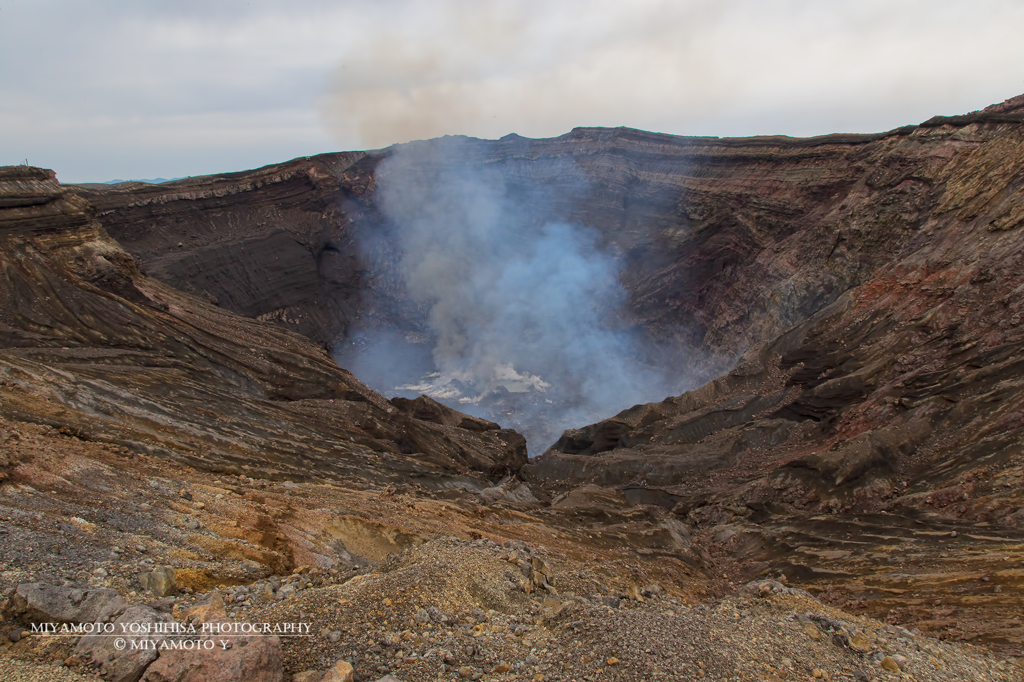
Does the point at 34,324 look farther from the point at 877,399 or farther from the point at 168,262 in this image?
the point at 877,399

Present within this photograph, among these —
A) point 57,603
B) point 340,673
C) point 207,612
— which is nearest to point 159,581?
point 207,612

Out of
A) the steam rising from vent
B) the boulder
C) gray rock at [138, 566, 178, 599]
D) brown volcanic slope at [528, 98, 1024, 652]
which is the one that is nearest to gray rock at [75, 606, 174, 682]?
the boulder

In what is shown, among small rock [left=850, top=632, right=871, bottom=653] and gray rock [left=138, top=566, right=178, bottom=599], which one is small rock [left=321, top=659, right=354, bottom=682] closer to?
gray rock [left=138, top=566, right=178, bottom=599]

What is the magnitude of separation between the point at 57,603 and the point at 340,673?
95.5 inches

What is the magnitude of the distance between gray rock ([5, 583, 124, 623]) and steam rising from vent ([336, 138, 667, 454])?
2662 centimetres

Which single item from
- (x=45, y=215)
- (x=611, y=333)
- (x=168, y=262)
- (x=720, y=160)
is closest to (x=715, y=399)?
(x=611, y=333)

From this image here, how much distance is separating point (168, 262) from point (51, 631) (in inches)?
1149

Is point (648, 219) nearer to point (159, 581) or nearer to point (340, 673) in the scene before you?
point (159, 581)

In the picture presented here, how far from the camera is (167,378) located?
577 inches

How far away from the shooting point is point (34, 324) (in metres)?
15.2

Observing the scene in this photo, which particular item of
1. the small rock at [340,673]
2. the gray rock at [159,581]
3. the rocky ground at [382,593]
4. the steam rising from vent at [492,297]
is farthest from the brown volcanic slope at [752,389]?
the small rock at [340,673]

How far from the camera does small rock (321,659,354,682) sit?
5.20 metres

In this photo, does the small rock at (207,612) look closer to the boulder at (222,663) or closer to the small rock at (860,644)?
the boulder at (222,663)

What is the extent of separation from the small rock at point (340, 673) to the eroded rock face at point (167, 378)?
730 cm
